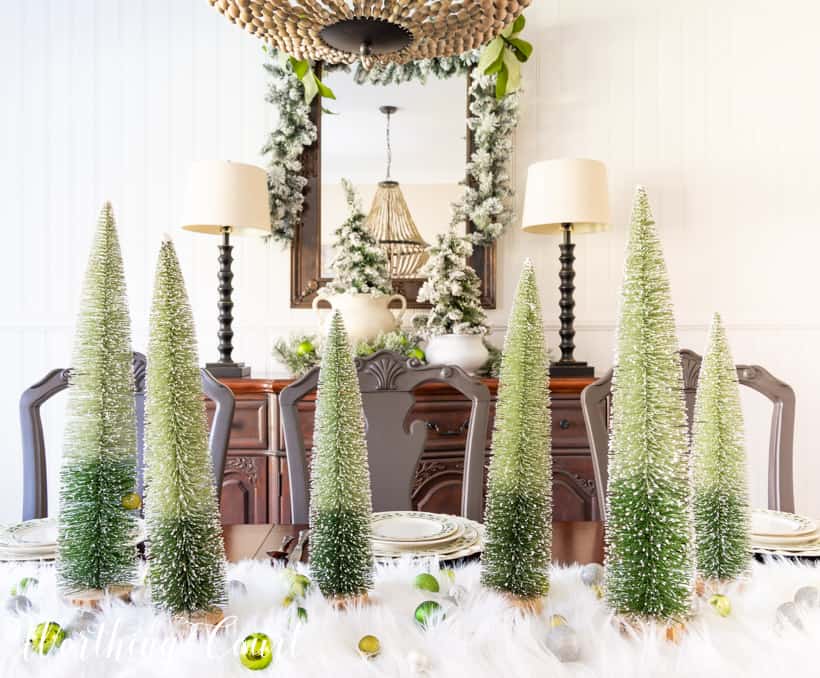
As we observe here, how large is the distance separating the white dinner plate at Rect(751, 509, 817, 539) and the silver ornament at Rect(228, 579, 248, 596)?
0.70m

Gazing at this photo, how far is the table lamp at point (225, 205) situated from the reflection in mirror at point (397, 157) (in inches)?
15.2

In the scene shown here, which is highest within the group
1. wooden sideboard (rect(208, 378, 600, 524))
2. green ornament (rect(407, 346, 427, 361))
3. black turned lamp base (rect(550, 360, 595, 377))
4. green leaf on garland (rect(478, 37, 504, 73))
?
green leaf on garland (rect(478, 37, 504, 73))

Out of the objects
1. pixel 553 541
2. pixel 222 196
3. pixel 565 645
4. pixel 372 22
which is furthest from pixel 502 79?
pixel 222 196

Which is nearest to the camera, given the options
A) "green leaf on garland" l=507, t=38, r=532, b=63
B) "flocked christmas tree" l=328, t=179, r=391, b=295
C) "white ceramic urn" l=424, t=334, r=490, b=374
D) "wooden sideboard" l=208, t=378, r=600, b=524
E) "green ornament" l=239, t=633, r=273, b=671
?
"green ornament" l=239, t=633, r=273, b=671

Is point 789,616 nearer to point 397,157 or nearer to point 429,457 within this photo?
A: point 429,457

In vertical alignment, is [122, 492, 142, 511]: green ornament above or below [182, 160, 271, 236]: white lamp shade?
below

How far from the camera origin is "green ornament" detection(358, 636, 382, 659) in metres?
0.52

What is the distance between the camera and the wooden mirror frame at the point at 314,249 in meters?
2.60

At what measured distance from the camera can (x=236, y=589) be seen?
2.07 feet

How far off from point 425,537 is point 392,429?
1.77 ft

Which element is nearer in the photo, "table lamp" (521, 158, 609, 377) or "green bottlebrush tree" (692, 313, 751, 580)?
"green bottlebrush tree" (692, 313, 751, 580)

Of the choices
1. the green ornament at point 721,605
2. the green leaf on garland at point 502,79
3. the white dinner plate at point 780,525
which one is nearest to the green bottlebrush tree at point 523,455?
the green ornament at point 721,605

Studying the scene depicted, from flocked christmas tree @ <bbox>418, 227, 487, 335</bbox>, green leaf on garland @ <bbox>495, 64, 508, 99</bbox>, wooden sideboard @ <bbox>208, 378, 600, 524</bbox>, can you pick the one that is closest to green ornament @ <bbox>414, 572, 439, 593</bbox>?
green leaf on garland @ <bbox>495, 64, 508, 99</bbox>

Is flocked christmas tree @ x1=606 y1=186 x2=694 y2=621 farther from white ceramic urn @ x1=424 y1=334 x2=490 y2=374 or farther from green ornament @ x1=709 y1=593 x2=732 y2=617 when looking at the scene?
white ceramic urn @ x1=424 y1=334 x2=490 y2=374
